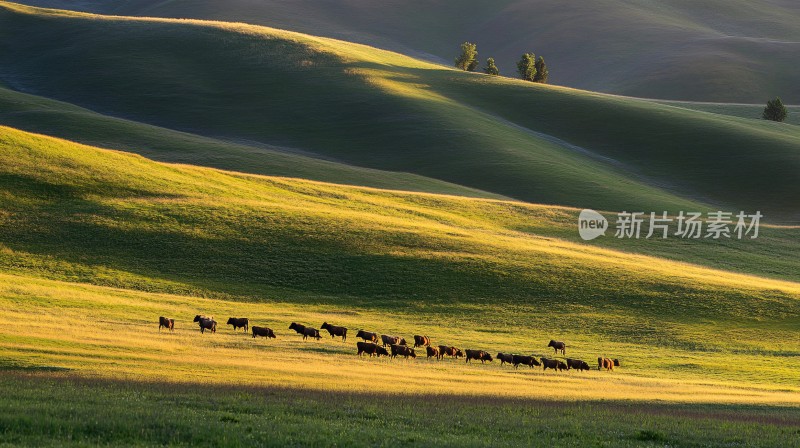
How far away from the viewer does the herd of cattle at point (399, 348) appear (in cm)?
3875

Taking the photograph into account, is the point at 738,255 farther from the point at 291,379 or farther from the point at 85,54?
the point at 85,54

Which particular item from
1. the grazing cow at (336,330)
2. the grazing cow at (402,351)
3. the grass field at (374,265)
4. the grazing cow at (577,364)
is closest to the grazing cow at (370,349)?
the grazing cow at (402,351)

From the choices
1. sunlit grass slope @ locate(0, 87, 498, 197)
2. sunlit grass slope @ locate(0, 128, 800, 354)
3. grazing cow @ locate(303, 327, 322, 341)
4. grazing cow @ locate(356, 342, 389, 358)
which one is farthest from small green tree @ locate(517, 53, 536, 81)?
grazing cow @ locate(356, 342, 389, 358)

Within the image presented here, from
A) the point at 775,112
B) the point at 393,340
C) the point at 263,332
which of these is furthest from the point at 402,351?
the point at 775,112

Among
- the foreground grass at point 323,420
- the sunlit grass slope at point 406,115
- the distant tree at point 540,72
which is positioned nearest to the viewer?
the foreground grass at point 323,420

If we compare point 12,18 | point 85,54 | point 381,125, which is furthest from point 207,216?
point 12,18

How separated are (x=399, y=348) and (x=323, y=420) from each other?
18611mm

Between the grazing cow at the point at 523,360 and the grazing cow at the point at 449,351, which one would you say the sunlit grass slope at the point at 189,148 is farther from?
the grazing cow at the point at 523,360

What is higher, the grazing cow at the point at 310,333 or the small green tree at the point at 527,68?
the small green tree at the point at 527,68

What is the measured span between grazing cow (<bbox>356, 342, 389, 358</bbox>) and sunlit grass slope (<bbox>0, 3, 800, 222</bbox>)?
62.7 meters

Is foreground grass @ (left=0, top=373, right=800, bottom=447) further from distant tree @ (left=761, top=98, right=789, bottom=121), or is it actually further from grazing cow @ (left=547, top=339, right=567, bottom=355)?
distant tree @ (left=761, top=98, right=789, bottom=121)

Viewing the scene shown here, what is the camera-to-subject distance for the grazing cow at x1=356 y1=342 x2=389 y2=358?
38188 mm

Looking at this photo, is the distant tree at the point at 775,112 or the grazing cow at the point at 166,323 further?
the distant tree at the point at 775,112

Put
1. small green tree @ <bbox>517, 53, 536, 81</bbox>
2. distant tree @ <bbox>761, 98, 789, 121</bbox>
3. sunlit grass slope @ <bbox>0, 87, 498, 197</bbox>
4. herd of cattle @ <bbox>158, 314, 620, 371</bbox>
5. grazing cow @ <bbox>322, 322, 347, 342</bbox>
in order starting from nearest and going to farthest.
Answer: herd of cattle @ <bbox>158, 314, 620, 371</bbox> → grazing cow @ <bbox>322, 322, 347, 342</bbox> → sunlit grass slope @ <bbox>0, 87, 498, 197</bbox> → distant tree @ <bbox>761, 98, 789, 121</bbox> → small green tree @ <bbox>517, 53, 536, 81</bbox>
